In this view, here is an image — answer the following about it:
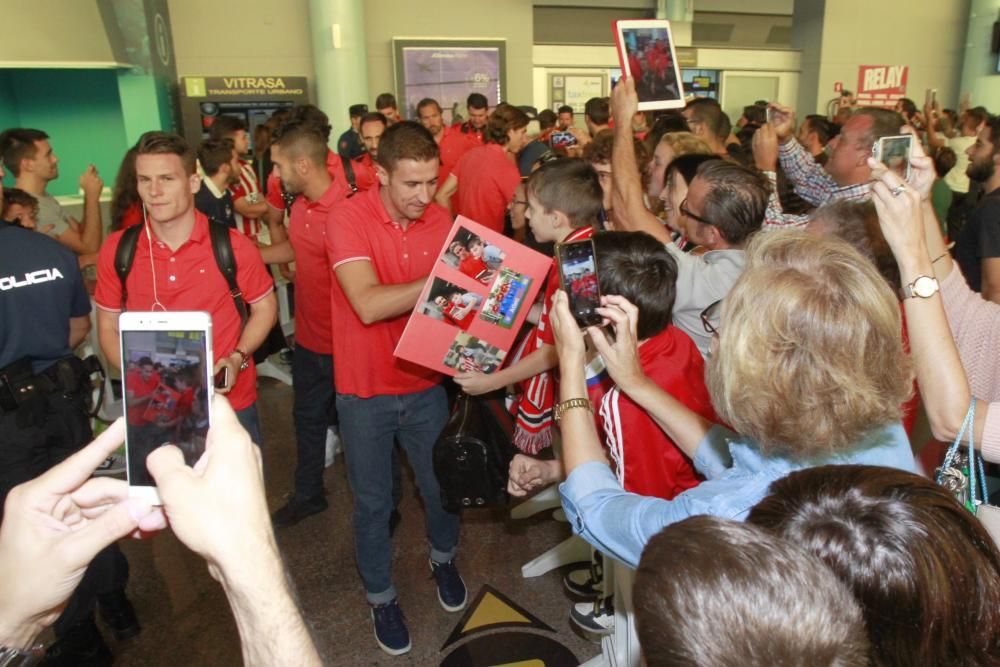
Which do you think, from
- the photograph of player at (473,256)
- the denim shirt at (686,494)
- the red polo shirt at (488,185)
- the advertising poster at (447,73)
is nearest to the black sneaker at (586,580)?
the photograph of player at (473,256)

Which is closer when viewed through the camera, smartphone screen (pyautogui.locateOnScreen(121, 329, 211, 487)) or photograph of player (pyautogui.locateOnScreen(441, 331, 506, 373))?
smartphone screen (pyautogui.locateOnScreen(121, 329, 211, 487))

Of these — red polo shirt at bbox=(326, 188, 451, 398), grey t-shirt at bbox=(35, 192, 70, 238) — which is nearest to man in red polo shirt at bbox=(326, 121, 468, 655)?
red polo shirt at bbox=(326, 188, 451, 398)

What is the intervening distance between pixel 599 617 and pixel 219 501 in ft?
7.47

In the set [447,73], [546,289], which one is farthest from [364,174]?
[447,73]

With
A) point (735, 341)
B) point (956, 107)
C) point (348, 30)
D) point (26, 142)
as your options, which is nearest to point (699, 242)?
point (735, 341)

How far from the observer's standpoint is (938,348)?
1.76m

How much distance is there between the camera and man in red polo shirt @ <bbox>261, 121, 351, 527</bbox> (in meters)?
3.62

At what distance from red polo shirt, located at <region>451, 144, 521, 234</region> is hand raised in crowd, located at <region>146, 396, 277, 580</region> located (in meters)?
4.28

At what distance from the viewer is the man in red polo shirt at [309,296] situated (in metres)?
3.62

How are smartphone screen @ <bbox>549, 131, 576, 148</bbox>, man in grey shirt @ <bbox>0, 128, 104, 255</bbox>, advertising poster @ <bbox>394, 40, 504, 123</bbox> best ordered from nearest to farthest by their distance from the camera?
man in grey shirt @ <bbox>0, 128, 104, 255</bbox> → smartphone screen @ <bbox>549, 131, 576, 148</bbox> → advertising poster @ <bbox>394, 40, 504, 123</bbox>

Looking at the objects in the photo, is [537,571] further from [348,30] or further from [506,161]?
[348,30]

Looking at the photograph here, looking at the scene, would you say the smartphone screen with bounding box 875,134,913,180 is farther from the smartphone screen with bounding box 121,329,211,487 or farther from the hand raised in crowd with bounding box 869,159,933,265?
the smartphone screen with bounding box 121,329,211,487

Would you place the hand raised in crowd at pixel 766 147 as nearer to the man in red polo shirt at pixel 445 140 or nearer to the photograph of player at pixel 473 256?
the photograph of player at pixel 473 256

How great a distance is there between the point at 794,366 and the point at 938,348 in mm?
660
